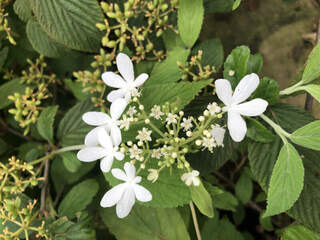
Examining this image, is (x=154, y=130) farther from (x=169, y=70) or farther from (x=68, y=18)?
(x=68, y=18)

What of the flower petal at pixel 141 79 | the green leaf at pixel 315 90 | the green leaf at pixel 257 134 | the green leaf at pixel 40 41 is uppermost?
the green leaf at pixel 40 41

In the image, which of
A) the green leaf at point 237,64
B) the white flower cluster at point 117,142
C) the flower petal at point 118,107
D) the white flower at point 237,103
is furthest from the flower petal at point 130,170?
the green leaf at point 237,64

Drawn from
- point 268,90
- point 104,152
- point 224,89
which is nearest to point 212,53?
point 268,90

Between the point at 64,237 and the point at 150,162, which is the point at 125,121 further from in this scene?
the point at 64,237

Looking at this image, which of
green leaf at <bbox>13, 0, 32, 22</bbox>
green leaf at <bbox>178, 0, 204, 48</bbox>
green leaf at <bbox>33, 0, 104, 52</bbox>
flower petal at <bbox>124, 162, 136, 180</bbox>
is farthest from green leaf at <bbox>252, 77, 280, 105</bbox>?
green leaf at <bbox>13, 0, 32, 22</bbox>

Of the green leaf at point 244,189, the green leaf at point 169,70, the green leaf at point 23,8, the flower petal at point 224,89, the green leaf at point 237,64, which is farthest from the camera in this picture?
the green leaf at point 244,189

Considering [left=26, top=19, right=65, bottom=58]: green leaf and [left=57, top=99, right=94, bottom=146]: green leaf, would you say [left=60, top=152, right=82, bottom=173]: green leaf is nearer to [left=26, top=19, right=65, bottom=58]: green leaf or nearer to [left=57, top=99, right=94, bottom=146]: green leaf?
[left=57, top=99, right=94, bottom=146]: green leaf

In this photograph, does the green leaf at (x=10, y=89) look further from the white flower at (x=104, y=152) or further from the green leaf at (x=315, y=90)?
the green leaf at (x=315, y=90)
